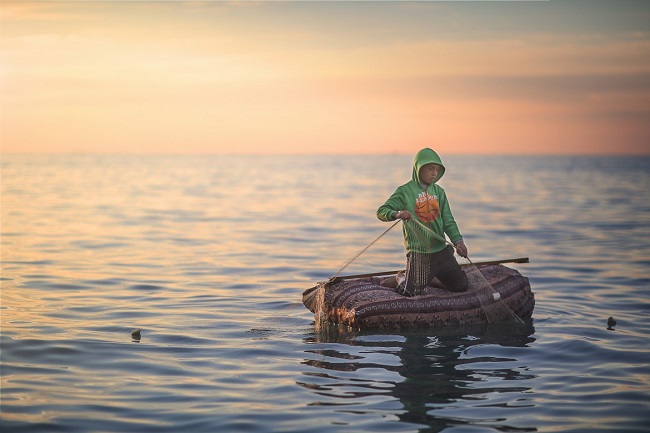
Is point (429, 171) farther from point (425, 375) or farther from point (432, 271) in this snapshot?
point (425, 375)

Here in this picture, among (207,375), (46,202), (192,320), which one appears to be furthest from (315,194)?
(207,375)

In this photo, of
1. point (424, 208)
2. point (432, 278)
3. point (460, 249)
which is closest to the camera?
point (460, 249)

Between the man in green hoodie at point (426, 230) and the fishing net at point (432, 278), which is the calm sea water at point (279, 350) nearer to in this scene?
the fishing net at point (432, 278)

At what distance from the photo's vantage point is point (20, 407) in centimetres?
837

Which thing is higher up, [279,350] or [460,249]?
[460,249]

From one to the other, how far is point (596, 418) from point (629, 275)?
10788 millimetres

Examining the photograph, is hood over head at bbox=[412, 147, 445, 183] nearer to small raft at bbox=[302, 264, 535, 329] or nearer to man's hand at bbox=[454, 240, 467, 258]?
man's hand at bbox=[454, 240, 467, 258]

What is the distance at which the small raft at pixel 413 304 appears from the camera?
1141cm

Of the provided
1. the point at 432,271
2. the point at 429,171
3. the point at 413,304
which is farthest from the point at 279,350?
the point at 429,171

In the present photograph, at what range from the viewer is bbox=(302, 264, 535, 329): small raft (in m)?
11.4

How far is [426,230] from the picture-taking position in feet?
38.5

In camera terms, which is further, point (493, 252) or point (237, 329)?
point (493, 252)

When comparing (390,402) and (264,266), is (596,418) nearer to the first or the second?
(390,402)

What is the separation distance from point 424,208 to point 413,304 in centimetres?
134
